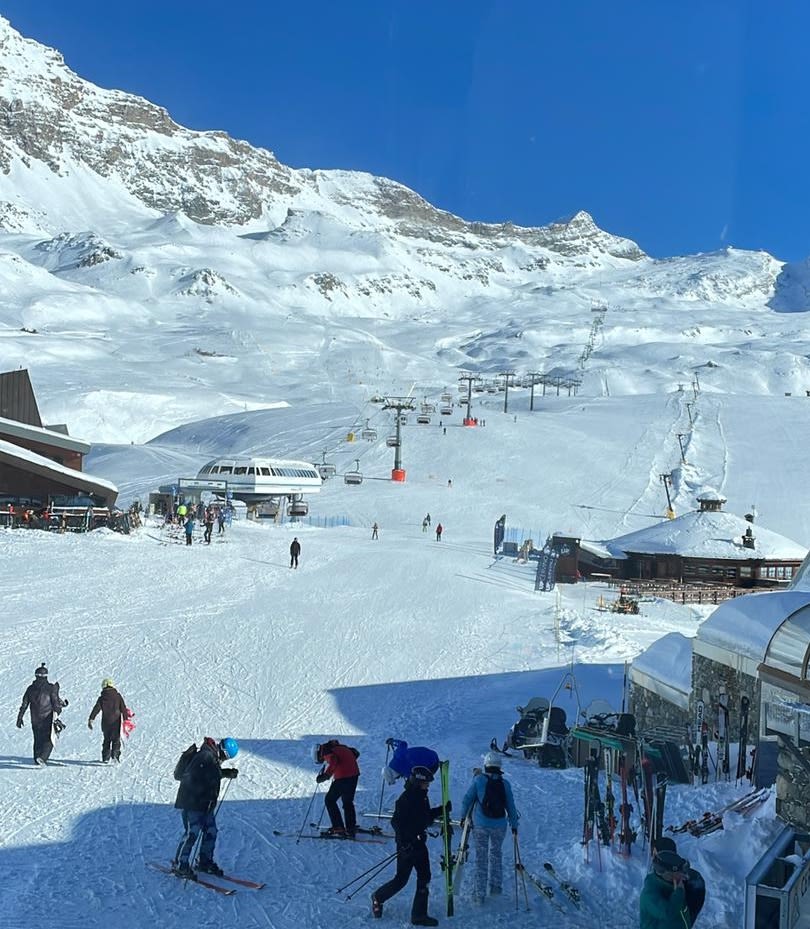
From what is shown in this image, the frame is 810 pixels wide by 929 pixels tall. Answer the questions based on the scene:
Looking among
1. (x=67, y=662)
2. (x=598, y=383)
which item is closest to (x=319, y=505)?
(x=67, y=662)

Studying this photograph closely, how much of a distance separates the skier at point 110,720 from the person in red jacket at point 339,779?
311 centimetres

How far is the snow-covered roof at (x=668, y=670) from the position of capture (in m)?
→ 11.6

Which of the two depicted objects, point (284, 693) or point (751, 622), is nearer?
point (751, 622)

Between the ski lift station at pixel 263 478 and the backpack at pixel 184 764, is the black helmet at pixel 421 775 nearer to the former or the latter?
the backpack at pixel 184 764

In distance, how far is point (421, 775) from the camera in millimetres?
6660

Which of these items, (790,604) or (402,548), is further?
(402,548)

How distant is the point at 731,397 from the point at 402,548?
5240cm

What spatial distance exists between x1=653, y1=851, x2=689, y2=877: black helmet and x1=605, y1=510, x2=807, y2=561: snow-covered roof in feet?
99.0

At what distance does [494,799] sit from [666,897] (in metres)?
1.76

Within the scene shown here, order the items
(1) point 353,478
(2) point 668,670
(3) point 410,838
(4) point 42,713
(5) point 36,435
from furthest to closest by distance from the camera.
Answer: (1) point 353,478 < (5) point 36,435 < (2) point 668,670 < (4) point 42,713 < (3) point 410,838

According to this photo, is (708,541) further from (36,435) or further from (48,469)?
(36,435)

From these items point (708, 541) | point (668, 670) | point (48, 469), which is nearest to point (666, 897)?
point (668, 670)

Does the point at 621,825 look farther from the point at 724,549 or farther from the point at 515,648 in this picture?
the point at 724,549

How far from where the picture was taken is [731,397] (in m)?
78.0
